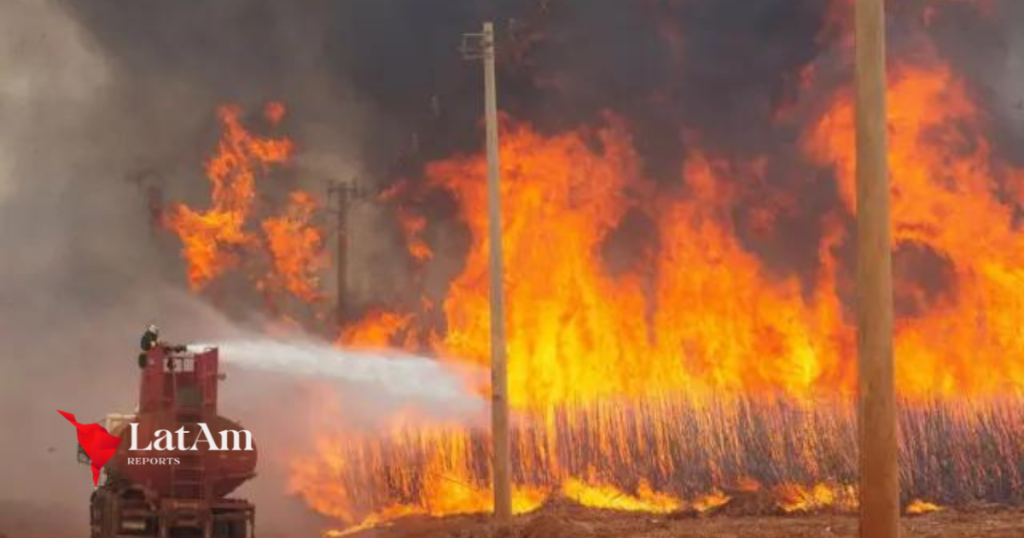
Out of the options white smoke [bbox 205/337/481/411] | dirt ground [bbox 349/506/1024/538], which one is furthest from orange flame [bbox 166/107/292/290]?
dirt ground [bbox 349/506/1024/538]

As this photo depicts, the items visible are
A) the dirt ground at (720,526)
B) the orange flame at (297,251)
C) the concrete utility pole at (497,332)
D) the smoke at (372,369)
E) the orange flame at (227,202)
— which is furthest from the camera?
the orange flame at (297,251)

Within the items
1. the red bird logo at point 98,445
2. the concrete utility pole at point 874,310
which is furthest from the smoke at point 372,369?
the concrete utility pole at point 874,310

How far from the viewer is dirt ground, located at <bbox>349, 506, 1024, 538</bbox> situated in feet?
65.6

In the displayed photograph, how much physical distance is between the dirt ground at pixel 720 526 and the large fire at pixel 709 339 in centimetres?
219

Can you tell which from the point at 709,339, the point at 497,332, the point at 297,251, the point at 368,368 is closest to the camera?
the point at 497,332

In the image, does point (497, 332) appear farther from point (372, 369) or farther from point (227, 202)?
point (227, 202)

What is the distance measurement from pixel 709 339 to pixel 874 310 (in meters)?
17.6

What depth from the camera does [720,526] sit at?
72.5ft

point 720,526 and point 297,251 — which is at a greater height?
point 297,251

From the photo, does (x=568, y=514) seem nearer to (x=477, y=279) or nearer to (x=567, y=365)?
(x=567, y=365)

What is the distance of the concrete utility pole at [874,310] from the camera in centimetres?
1149

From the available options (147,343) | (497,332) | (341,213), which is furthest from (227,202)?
(497,332)

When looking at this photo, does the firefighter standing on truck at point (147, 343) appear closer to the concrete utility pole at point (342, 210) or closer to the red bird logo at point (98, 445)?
the red bird logo at point (98, 445)

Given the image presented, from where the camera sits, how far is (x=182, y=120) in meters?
37.3
